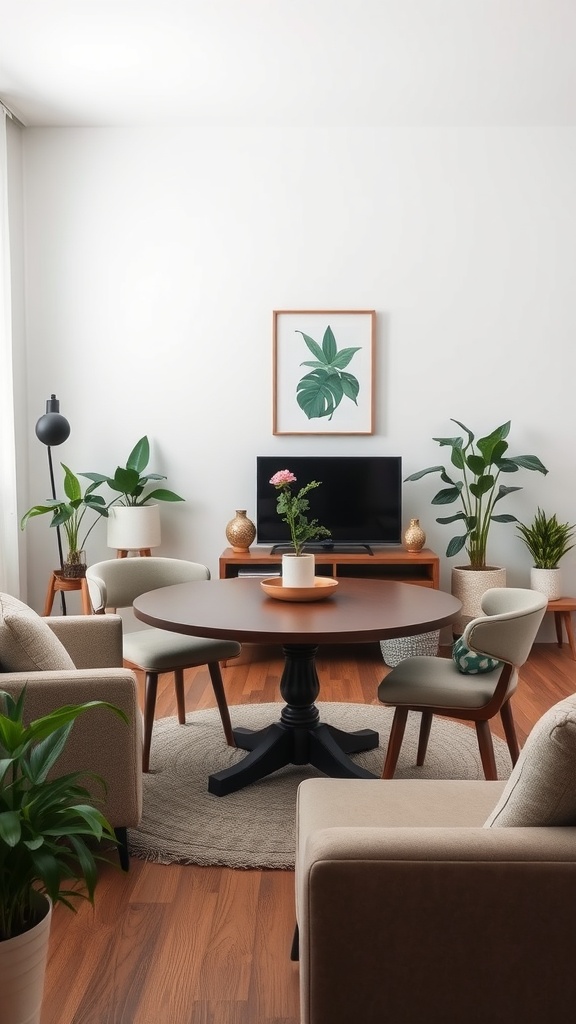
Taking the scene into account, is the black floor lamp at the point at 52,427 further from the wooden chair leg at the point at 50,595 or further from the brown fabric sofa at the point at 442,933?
the brown fabric sofa at the point at 442,933

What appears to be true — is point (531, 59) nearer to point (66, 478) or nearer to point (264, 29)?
point (264, 29)

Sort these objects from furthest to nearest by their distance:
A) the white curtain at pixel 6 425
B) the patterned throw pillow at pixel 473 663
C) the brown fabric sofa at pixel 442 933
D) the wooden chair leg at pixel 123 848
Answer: the white curtain at pixel 6 425, the patterned throw pillow at pixel 473 663, the wooden chair leg at pixel 123 848, the brown fabric sofa at pixel 442 933

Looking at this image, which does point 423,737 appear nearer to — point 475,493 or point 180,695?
point 180,695

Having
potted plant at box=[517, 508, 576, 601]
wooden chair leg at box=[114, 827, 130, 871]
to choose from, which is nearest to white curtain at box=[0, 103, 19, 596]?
wooden chair leg at box=[114, 827, 130, 871]

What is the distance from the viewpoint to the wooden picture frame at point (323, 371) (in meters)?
5.23

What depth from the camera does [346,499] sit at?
5180mm

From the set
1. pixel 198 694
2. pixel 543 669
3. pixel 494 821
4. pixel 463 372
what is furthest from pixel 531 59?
pixel 494 821

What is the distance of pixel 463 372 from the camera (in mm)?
5242

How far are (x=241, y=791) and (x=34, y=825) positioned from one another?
1.52 m

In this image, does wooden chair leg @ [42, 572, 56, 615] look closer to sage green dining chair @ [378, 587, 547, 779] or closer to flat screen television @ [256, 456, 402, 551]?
flat screen television @ [256, 456, 402, 551]

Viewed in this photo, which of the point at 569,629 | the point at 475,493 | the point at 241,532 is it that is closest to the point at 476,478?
the point at 475,493

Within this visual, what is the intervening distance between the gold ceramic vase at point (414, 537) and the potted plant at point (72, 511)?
1716 millimetres

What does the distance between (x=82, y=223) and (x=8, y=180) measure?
46 centimetres

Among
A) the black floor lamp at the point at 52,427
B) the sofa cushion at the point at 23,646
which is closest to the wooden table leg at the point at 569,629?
the black floor lamp at the point at 52,427
